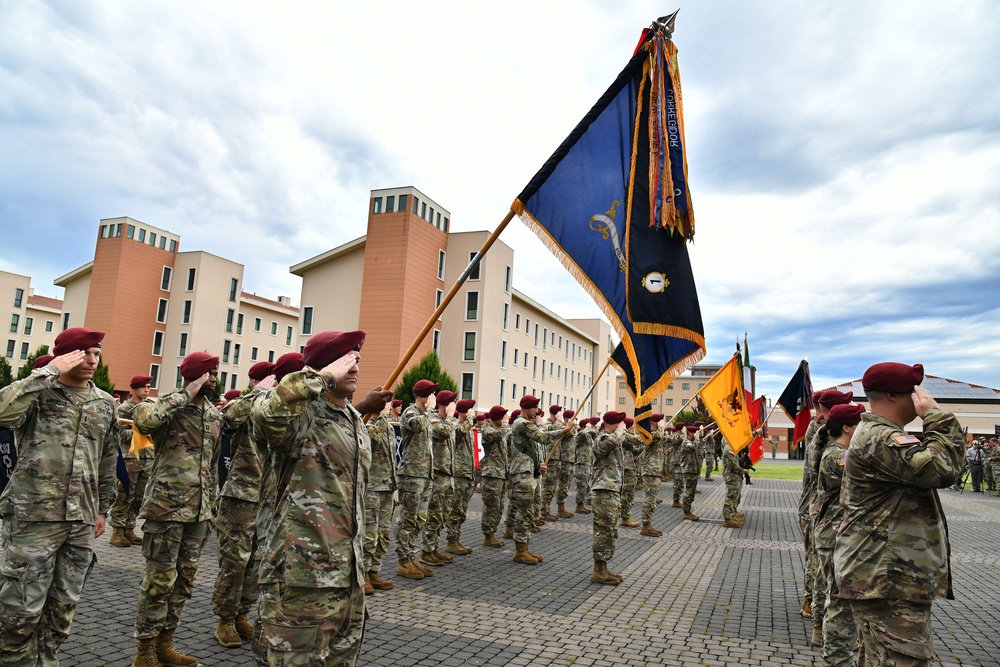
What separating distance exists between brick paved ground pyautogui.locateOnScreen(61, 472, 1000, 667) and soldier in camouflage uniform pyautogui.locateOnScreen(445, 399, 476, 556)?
426mm

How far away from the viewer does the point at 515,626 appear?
612cm

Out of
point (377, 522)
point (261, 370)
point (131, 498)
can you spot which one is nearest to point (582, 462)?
point (377, 522)

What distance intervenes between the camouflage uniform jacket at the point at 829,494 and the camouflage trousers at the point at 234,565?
4.86m

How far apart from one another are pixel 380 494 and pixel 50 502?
384cm

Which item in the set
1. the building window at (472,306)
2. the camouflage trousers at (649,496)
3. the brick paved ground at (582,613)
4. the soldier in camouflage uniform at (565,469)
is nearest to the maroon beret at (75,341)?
the brick paved ground at (582,613)

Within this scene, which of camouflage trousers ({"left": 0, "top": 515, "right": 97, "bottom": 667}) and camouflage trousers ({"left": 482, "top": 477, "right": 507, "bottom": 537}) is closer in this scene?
camouflage trousers ({"left": 0, "top": 515, "right": 97, "bottom": 667})

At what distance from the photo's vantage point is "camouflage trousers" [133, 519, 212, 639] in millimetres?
4570

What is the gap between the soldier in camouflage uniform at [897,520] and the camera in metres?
3.40

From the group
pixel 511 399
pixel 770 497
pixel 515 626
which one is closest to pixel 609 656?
pixel 515 626

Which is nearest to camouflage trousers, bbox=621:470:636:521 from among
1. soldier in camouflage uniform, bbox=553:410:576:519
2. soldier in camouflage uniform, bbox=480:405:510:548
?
soldier in camouflage uniform, bbox=553:410:576:519

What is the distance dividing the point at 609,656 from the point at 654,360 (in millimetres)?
2763

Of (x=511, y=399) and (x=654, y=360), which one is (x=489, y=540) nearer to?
(x=654, y=360)

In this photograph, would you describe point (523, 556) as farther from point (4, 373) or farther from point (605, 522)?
point (4, 373)

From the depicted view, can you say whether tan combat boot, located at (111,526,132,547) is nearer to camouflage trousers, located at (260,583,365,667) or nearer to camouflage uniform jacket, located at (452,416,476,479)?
camouflage uniform jacket, located at (452,416,476,479)
